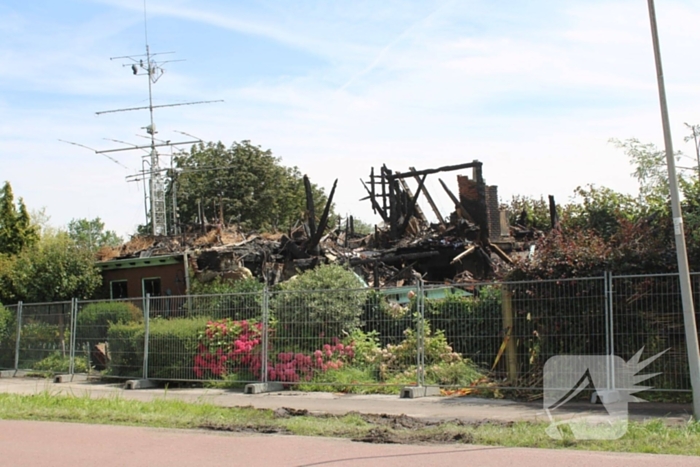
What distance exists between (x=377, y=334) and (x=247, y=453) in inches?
270

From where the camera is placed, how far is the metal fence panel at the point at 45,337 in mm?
19484

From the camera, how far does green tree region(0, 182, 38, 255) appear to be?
33562 millimetres

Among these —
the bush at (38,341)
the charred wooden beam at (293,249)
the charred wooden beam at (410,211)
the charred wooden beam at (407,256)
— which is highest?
the charred wooden beam at (410,211)

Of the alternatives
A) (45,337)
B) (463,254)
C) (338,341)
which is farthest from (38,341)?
(463,254)

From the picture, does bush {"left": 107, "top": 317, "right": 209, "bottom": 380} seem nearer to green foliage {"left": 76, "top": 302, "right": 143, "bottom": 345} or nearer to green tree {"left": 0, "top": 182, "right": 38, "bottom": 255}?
green foliage {"left": 76, "top": 302, "right": 143, "bottom": 345}

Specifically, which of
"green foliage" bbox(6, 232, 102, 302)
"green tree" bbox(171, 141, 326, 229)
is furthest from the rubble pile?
"green tree" bbox(171, 141, 326, 229)

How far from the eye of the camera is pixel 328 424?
10461 mm

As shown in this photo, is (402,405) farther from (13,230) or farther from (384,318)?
(13,230)

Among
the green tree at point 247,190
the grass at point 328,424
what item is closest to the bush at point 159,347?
the grass at point 328,424

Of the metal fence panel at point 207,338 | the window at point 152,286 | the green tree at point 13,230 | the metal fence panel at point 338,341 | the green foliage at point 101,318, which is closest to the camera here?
the metal fence panel at point 338,341

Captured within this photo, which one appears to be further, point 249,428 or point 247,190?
point 247,190

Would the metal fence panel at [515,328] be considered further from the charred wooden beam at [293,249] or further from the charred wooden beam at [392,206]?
the charred wooden beam at [392,206]

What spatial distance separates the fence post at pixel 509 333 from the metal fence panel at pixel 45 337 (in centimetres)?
1105

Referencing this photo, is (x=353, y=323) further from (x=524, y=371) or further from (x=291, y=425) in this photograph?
(x=291, y=425)
